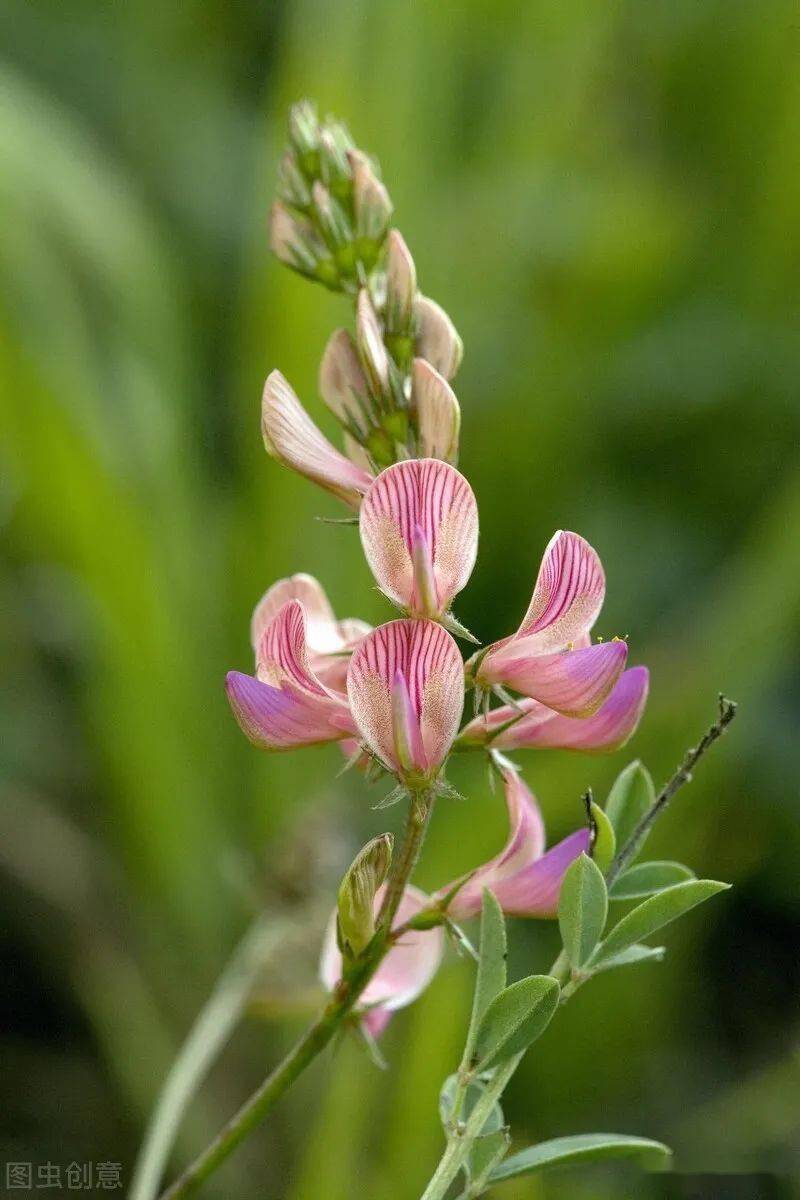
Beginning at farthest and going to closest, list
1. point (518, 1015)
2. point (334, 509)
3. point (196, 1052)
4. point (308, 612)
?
point (334, 509) → point (196, 1052) → point (308, 612) → point (518, 1015)

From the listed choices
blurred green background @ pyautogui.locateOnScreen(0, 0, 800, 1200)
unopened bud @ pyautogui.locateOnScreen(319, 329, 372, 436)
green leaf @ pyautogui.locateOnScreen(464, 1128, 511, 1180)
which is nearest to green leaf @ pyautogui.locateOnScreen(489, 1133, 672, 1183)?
green leaf @ pyautogui.locateOnScreen(464, 1128, 511, 1180)

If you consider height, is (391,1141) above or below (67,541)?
below

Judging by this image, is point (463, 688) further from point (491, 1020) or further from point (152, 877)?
point (152, 877)

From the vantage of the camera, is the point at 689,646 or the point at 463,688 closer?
the point at 463,688

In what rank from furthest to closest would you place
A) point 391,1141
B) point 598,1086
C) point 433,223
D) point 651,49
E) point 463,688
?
1. point 651,49
2. point 433,223
3. point 598,1086
4. point 391,1141
5. point 463,688

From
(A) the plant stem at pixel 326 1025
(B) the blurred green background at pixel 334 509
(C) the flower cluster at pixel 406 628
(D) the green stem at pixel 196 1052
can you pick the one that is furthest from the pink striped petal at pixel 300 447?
(B) the blurred green background at pixel 334 509

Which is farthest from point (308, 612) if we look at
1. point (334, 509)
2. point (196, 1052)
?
point (334, 509)

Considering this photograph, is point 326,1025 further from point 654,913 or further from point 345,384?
point 345,384

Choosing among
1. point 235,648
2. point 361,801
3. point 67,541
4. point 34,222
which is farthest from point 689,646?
point 34,222
